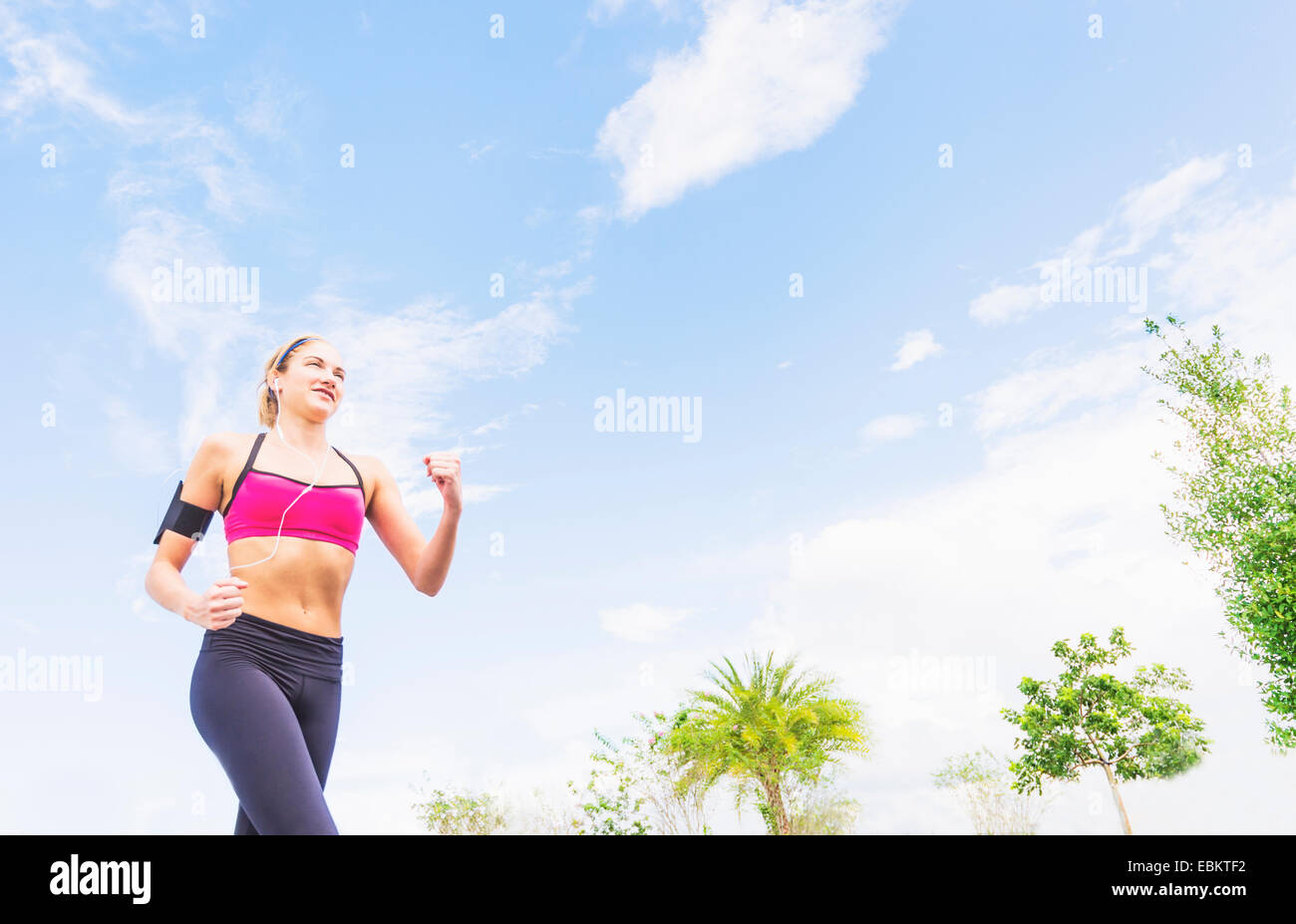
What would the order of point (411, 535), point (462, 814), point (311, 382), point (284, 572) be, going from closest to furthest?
1. point (284, 572)
2. point (311, 382)
3. point (411, 535)
4. point (462, 814)

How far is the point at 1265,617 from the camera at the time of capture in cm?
1755

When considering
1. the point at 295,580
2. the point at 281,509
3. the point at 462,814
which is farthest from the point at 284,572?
the point at 462,814

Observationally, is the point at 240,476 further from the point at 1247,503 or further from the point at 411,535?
the point at 1247,503

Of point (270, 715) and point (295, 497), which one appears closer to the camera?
point (270, 715)

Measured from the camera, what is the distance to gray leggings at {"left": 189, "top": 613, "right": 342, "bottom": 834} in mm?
2643

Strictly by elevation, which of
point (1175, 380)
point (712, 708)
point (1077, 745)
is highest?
point (1175, 380)

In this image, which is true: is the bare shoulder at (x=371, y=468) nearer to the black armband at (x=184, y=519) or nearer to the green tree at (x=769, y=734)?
the black armband at (x=184, y=519)

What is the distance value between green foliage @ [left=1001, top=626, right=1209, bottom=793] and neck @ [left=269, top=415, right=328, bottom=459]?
22305 mm

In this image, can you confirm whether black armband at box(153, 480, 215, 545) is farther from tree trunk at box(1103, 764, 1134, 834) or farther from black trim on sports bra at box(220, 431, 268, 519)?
tree trunk at box(1103, 764, 1134, 834)

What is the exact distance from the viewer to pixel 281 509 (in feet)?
10.5

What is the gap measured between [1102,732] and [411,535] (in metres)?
22.7
